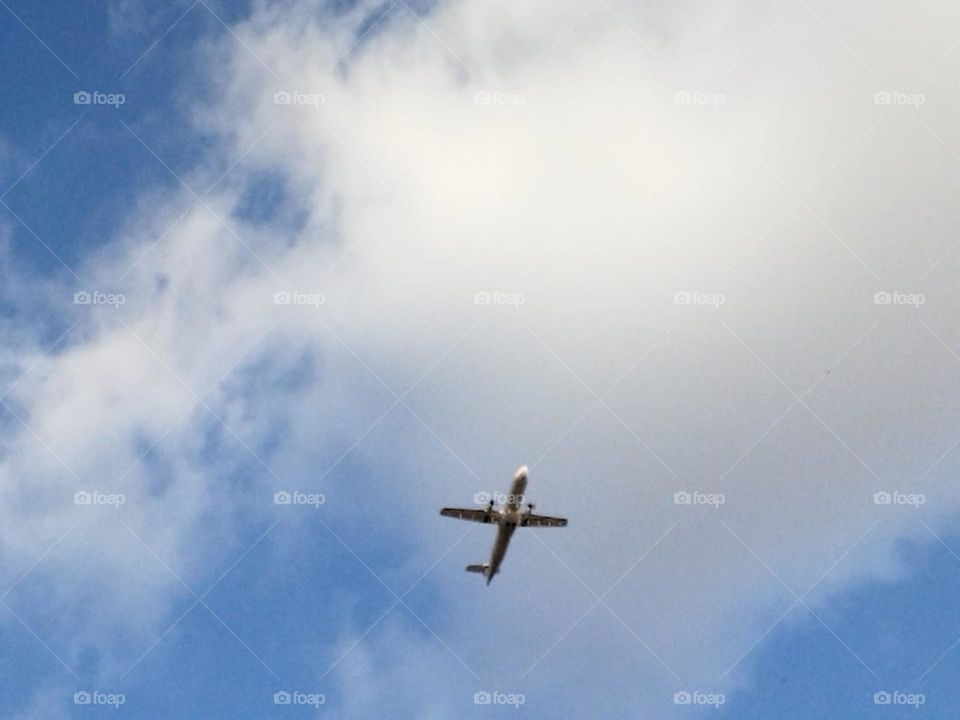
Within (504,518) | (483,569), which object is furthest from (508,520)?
(483,569)

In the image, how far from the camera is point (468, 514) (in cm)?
13662

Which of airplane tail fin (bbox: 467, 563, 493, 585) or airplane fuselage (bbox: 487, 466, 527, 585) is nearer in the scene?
airplane fuselage (bbox: 487, 466, 527, 585)

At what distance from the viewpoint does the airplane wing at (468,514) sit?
136m

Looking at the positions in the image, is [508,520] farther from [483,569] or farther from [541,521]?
[483,569]

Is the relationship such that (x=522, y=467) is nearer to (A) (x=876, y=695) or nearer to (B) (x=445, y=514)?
(B) (x=445, y=514)

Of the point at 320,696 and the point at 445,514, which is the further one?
the point at 445,514

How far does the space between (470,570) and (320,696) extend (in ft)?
105

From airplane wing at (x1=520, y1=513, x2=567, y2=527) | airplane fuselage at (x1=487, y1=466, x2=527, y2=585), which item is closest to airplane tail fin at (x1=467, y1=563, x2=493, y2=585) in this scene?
airplane fuselage at (x1=487, y1=466, x2=527, y2=585)

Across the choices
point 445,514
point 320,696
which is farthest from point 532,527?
point 320,696

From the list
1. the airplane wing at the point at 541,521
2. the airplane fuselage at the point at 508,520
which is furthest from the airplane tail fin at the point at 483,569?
the airplane wing at the point at 541,521

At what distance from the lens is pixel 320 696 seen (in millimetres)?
122188

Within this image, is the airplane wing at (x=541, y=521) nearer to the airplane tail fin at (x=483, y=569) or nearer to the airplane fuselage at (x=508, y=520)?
the airplane fuselage at (x=508, y=520)

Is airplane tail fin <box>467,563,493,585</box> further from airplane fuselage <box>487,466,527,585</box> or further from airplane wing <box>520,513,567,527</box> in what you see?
airplane wing <box>520,513,567,527</box>

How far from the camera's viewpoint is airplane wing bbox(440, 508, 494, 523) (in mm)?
136000
